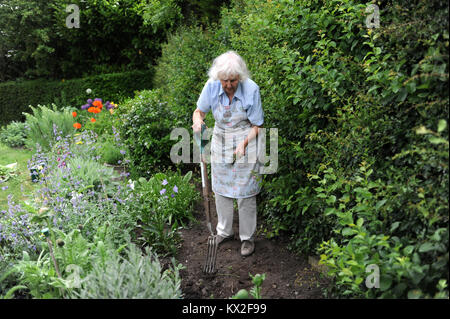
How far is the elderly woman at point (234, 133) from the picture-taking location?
317 cm

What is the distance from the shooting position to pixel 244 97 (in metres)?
3.22

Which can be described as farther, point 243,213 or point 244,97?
point 243,213

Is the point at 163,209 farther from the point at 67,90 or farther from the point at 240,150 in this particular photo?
the point at 67,90

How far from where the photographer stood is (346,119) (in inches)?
103

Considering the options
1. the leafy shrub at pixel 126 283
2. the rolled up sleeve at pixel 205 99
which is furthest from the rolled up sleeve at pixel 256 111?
the leafy shrub at pixel 126 283

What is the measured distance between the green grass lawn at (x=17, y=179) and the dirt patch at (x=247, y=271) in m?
1.73

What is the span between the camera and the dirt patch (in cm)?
290

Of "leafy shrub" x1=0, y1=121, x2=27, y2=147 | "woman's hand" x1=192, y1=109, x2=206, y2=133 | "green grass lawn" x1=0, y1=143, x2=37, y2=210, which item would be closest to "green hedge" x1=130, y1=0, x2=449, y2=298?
"woman's hand" x1=192, y1=109, x2=206, y2=133

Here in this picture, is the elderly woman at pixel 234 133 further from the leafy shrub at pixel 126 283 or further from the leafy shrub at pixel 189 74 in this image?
the leafy shrub at pixel 189 74

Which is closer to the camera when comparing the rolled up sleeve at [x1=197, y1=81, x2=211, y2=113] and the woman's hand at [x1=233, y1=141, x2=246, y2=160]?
the woman's hand at [x1=233, y1=141, x2=246, y2=160]

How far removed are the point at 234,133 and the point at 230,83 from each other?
1.44ft

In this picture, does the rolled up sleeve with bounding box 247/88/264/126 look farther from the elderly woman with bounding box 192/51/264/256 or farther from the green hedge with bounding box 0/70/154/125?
the green hedge with bounding box 0/70/154/125

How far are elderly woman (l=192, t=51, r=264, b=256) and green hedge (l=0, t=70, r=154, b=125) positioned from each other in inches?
288

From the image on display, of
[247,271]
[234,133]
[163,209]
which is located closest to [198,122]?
[234,133]
